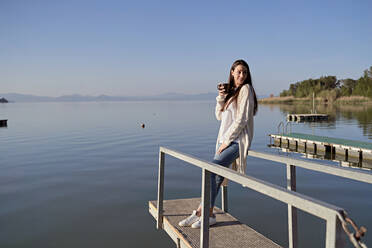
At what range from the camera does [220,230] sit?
431 centimetres

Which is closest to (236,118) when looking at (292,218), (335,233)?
(292,218)

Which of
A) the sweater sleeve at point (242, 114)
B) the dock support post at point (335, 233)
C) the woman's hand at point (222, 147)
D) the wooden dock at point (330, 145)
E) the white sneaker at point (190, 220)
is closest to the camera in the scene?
the dock support post at point (335, 233)

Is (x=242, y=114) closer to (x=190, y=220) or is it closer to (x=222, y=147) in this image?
(x=222, y=147)

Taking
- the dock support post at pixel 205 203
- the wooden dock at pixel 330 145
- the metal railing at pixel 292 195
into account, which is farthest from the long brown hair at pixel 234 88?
the wooden dock at pixel 330 145

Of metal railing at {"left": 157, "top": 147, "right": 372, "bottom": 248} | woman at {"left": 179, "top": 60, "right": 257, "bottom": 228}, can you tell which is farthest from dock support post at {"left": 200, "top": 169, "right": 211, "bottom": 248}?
woman at {"left": 179, "top": 60, "right": 257, "bottom": 228}

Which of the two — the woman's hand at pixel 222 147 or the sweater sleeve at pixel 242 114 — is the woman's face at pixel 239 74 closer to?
the sweater sleeve at pixel 242 114

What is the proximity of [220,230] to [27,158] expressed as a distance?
47.5 ft

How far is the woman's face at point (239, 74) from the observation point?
3.80 meters

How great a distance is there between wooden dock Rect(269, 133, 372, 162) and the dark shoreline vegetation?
229ft

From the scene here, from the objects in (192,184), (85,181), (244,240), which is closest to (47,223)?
(85,181)

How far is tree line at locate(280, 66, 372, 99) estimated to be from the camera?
284 ft

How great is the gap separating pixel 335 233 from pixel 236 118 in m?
2.14

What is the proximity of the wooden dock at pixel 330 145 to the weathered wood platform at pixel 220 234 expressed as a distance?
1235 cm

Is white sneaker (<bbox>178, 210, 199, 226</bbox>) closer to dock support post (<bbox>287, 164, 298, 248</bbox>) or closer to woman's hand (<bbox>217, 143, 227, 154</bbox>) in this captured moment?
woman's hand (<bbox>217, 143, 227, 154</bbox>)
